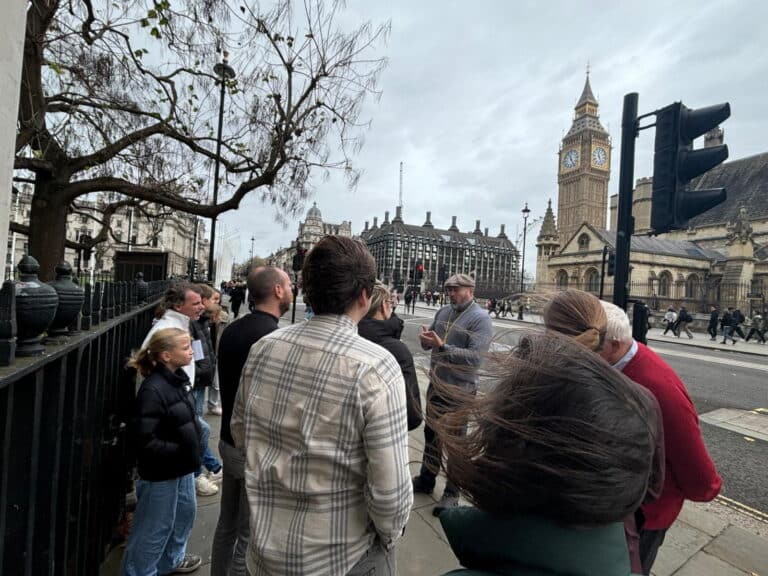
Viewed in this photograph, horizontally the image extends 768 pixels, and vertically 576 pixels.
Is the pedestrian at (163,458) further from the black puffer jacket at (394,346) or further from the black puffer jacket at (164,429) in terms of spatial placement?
the black puffer jacket at (394,346)

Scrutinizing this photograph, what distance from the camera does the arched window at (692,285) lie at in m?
41.1

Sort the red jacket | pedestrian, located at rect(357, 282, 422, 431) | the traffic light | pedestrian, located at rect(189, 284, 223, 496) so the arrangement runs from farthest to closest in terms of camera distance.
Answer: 1. pedestrian, located at rect(189, 284, 223, 496)
2. the traffic light
3. pedestrian, located at rect(357, 282, 422, 431)
4. the red jacket

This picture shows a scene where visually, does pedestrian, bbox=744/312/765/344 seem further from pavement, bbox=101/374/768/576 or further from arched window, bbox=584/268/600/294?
pavement, bbox=101/374/768/576

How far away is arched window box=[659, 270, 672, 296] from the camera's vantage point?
41219 mm

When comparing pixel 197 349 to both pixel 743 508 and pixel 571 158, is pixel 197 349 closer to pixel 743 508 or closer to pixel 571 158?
pixel 743 508

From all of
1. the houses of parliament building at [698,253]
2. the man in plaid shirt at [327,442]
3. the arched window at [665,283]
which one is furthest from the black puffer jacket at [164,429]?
the arched window at [665,283]

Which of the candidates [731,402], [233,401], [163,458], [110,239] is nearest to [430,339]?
[233,401]

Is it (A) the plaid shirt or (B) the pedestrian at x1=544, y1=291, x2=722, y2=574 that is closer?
(A) the plaid shirt

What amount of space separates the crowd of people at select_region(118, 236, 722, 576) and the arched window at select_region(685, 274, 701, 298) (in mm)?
49914

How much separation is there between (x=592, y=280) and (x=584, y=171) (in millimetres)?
37349

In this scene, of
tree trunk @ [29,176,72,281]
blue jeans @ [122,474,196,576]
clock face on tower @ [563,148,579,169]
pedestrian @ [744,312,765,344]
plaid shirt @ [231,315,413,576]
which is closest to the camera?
plaid shirt @ [231,315,413,576]

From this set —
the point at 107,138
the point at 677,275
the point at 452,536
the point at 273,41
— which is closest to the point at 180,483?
the point at 452,536

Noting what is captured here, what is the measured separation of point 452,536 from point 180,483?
2186 mm

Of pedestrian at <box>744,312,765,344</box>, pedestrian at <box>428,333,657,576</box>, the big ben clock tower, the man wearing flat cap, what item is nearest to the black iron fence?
pedestrian at <box>428,333,657,576</box>
